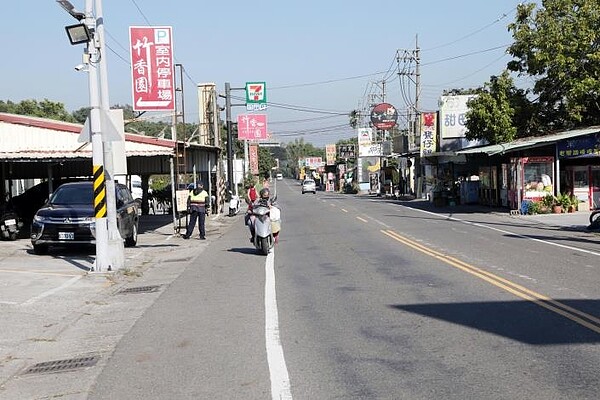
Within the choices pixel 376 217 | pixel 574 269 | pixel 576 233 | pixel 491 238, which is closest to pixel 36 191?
pixel 376 217

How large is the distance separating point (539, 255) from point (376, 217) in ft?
52.1

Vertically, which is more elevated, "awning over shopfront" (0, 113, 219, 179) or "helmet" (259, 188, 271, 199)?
"awning over shopfront" (0, 113, 219, 179)

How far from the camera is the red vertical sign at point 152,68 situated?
74.6 feet

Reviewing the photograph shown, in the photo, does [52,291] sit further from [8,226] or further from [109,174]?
[8,226]

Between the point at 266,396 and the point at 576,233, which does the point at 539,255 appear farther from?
the point at 266,396

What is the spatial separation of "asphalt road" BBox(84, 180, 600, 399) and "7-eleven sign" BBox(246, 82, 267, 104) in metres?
28.1

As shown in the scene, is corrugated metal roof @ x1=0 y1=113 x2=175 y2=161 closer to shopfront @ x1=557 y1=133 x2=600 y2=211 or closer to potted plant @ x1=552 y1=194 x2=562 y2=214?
potted plant @ x1=552 y1=194 x2=562 y2=214

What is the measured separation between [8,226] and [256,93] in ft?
79.5

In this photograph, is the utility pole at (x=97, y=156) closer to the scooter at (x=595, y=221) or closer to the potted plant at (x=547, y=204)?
the scooter at (x=595, y=221)

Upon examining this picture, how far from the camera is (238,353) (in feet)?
24.0

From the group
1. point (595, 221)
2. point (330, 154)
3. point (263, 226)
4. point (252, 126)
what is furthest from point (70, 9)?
point (330, 154)

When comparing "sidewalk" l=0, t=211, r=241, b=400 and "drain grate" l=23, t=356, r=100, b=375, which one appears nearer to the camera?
"sidewalk" l=0, t=211, r=241, b=400

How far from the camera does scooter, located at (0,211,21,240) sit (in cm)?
2053

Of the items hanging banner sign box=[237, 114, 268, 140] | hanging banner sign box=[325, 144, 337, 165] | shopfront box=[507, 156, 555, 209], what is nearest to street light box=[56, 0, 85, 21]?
shopfront box=[507, 156, 555, 209]
